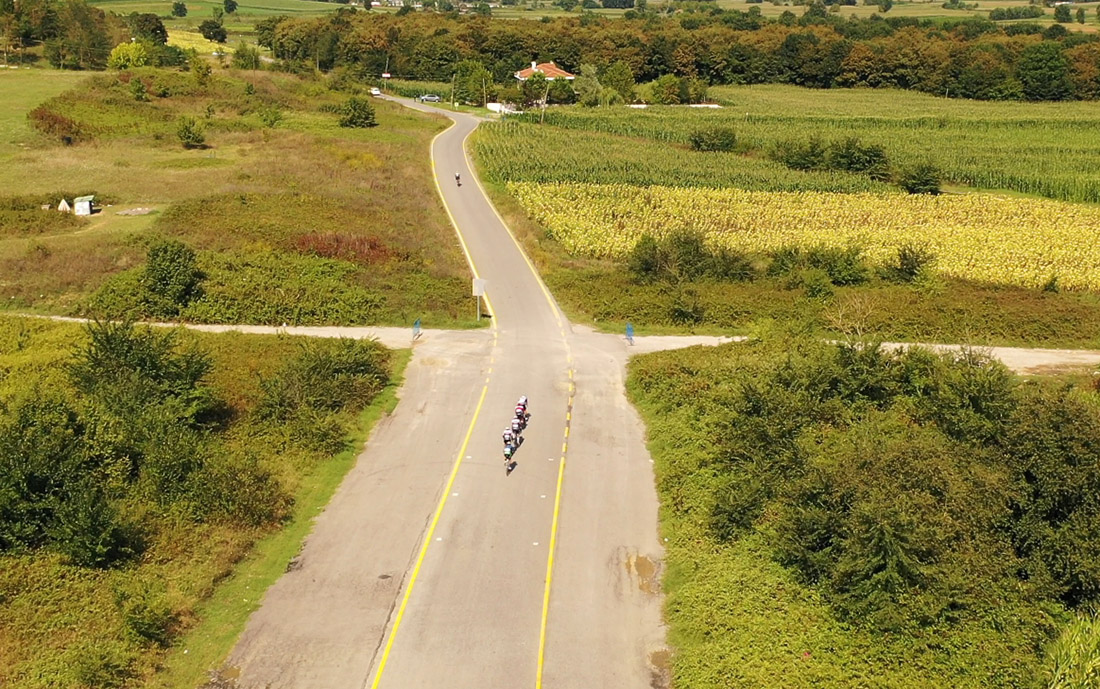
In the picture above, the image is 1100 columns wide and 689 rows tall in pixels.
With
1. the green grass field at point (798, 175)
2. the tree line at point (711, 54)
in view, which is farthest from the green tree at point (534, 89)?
the tree line at point (711, 54)

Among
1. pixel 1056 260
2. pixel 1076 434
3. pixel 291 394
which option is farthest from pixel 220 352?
pixel 1056 260

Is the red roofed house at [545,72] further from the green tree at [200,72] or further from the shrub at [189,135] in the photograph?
the shrub at [189,135]

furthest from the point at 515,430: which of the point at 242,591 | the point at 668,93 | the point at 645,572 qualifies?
the point at 668,93

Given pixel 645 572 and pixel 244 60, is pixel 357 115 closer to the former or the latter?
pixel 244 60

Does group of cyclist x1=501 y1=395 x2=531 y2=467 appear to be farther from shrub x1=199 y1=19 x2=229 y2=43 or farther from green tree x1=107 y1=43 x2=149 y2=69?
shrub x1=199 y1=19 x2=229 y2=43

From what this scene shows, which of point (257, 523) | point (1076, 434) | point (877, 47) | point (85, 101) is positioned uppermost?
point (877, 47)

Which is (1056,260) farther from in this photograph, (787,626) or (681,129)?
(681,129)
